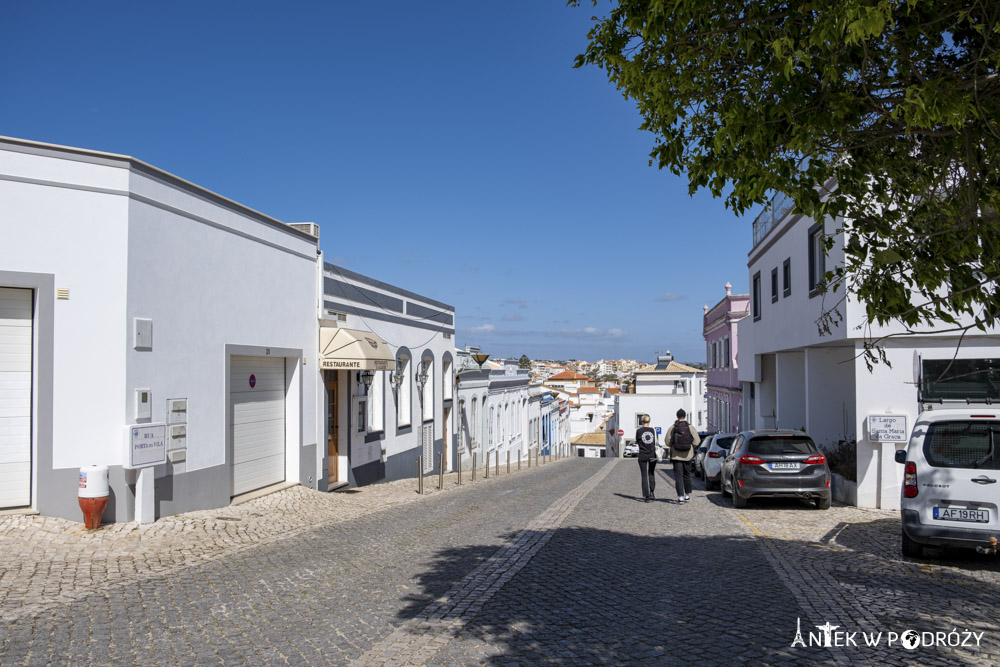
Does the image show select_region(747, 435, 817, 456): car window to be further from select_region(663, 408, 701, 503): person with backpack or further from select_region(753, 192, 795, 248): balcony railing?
select_region(753, 192, 795, 248): balcony railing

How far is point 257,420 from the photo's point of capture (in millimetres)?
13883

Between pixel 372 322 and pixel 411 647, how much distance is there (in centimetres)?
1422

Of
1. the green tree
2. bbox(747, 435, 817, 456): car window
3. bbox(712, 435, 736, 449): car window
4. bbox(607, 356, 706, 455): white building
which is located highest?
the green tree

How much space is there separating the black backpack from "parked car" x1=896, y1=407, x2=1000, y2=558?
5864 millimetres

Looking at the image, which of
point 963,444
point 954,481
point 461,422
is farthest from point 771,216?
point 954,481

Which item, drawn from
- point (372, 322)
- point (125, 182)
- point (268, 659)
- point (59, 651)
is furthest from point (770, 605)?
point (372, 322)

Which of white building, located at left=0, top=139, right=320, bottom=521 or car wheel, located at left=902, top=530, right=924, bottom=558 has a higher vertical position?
white building, located at left=0, top=139, right=320, bottom=521

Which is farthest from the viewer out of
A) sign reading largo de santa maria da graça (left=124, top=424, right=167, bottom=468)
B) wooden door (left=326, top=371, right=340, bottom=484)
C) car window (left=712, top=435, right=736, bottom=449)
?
car window (left=712, top=435, right=736, bottom=449)

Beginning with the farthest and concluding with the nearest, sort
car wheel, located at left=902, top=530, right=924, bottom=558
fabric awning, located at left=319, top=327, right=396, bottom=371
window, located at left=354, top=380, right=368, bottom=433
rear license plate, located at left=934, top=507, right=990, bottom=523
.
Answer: window, located at left=354, top=380, right=368, bottom=433
fabric awning, located at left=319, top=327, right=396, bottom=371
car wheel, located at left=902, top=530, right=924, bottom=558
rear license plate, located at left=934, top=507, right=990, bottom=523

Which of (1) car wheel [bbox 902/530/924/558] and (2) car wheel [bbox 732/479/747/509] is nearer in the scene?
(1) car wheel [bbox 902/530/924/558]

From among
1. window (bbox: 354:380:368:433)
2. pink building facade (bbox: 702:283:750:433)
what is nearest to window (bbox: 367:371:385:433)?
window (bbox: 354:380:368:433)

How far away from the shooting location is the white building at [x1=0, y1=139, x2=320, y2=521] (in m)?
9.66

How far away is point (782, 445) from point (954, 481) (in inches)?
207

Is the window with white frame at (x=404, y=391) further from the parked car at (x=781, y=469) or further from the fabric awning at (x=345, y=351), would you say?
the parked car at (x=781, y=469)
